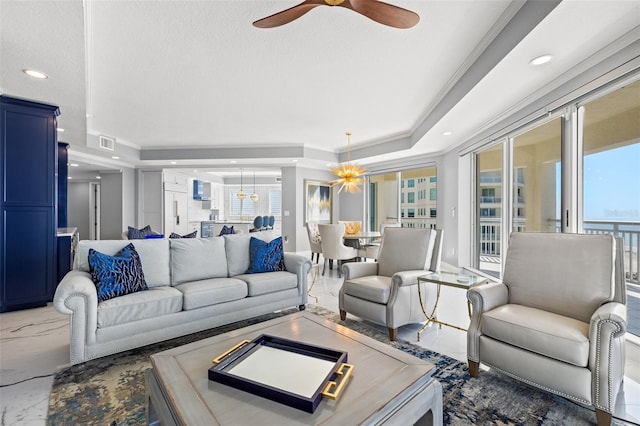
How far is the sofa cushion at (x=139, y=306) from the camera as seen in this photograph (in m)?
2.29

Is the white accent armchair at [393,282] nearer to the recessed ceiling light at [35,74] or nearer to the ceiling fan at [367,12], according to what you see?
the ceiling fan at [367,12]

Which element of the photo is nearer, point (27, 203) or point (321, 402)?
point (321, 402)

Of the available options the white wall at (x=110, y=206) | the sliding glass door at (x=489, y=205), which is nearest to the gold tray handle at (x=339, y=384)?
the sliding glass door at (x=489, y=205)

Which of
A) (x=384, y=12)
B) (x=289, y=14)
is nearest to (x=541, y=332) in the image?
(x=384, y=12)

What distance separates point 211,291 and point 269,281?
608 millimetres

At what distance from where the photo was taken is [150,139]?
6312 mm

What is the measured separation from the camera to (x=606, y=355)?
160 cm

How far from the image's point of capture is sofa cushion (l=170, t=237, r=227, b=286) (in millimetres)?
3049

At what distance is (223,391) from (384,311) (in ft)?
6.07

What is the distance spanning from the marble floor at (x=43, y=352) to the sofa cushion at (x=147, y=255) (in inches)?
28.9

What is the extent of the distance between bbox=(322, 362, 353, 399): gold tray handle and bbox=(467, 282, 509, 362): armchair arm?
1194mm

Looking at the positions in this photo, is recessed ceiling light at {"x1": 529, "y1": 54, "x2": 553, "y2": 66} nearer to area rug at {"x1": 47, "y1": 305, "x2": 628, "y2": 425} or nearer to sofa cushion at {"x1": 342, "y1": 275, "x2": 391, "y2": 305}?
sofa cushion at {"x1": 342, "y1": 275, "x2": 391, "y2": 305}

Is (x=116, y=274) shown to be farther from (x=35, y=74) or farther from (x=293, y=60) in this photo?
(x=293, y=60)

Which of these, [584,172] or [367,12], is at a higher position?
[367,12]
